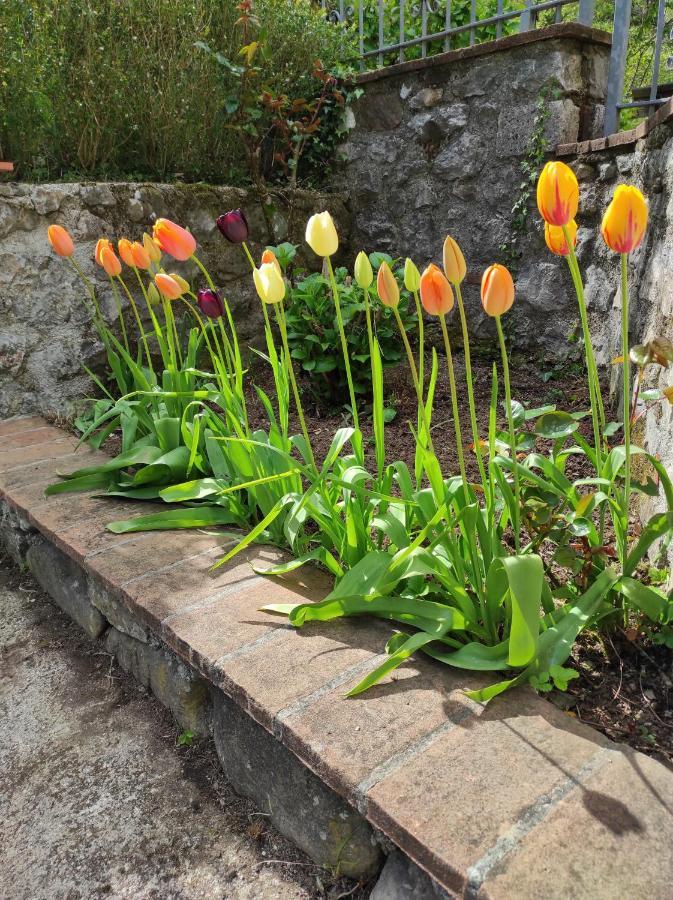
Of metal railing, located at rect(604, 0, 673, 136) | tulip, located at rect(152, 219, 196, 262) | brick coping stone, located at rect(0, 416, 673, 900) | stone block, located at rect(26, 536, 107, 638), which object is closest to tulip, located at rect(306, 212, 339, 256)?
tulip, located at rect(152, 219, 196, 262)

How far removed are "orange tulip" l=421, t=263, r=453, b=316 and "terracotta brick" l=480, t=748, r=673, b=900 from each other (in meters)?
0.78

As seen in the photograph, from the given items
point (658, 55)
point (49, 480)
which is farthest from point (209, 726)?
point (658, 55)

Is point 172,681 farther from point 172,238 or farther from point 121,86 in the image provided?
point 121,86

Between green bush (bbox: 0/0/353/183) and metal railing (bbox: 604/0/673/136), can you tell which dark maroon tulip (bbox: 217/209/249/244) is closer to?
green bush (bbox: 0/0/353/183)

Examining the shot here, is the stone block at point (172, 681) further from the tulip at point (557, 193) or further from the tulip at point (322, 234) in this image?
the tulip at point (557, 193)

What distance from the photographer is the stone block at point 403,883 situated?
3.27ft

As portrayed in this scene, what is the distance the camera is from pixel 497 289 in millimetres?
1117

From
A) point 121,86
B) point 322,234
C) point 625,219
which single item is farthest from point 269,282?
point 121,86

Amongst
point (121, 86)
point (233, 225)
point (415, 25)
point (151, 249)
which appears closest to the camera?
point (233, 225)

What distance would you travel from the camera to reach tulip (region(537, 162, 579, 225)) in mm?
1051

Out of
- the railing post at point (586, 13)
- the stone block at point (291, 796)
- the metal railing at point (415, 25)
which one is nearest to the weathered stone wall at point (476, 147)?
the railing post at point (586, 13)

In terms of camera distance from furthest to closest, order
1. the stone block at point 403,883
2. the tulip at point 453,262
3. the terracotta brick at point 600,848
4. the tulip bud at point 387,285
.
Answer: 1. the tulip bud at point 387,285
2. the tulip at point 453,262
3. the stone block at point 403,883
4. the terracotta brick at point 600,848

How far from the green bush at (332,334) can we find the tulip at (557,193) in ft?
5.61

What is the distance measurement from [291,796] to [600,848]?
563 millimetres
